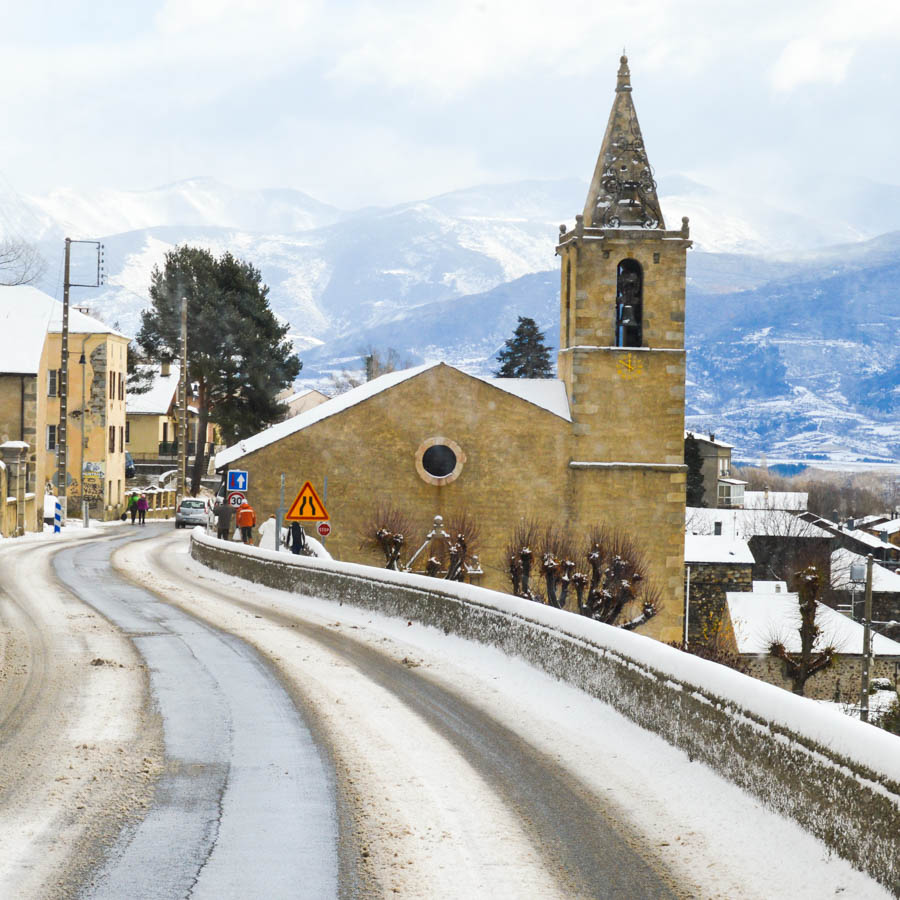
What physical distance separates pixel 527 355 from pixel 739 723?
80.2 metres

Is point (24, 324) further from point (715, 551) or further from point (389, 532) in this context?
point (715, 551)

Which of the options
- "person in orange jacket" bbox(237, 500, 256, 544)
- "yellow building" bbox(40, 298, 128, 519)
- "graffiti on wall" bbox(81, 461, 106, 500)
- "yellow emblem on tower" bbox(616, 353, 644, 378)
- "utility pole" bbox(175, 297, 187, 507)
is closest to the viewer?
"person in orange jacket" bbox(237, 500, 256, 544)

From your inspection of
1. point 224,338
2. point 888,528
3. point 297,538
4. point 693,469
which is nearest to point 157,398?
point 224,338

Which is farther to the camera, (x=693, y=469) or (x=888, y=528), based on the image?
(x=888, y=528)

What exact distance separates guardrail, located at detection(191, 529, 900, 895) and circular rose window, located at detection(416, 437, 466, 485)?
21.7 metres

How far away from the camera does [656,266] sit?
3762 centimetres

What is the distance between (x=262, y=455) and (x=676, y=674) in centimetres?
2859

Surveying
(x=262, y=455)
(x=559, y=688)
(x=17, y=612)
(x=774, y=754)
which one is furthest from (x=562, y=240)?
(x=774, y=754)

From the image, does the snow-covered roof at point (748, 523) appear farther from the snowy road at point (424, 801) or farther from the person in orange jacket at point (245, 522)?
the snowy road at point (424, 801)

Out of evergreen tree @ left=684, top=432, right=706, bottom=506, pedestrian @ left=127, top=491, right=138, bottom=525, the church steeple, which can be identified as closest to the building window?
the church steeple

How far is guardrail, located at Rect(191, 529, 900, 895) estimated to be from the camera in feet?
20.7

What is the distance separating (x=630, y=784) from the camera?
8.55m

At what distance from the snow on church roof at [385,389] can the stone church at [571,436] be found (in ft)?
0.31

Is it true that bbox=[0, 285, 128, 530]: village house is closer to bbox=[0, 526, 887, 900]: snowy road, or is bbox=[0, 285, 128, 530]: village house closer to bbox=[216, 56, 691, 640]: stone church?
bbox=[216, 56, 691, 640]: stone church
